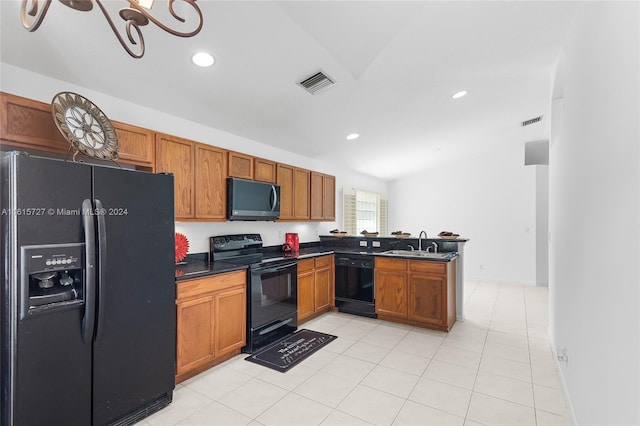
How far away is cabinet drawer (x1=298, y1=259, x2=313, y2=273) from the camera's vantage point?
3854 mm

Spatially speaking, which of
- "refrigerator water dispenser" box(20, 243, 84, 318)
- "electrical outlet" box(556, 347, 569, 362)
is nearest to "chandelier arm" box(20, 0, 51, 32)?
"refrigerator water dispenser" box(20, 243, 84, 318)

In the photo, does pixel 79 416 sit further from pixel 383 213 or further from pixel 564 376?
pixel 383 213

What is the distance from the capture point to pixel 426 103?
12.5 ft

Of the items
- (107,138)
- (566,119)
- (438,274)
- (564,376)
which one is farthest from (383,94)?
(564,376)

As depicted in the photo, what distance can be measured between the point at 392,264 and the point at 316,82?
2.40 m

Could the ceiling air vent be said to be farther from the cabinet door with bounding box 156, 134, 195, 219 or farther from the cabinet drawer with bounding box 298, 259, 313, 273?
the cabinet drawer with bounding box 298, 259, 313, 273

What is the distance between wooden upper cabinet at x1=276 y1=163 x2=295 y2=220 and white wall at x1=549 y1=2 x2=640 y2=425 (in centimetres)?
298

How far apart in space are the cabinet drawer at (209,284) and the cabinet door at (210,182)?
663 mm

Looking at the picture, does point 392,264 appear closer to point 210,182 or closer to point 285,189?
point 285,189

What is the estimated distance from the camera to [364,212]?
687cm

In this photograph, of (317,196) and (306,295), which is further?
(317,196)

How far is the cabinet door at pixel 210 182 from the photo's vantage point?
3.03 metres

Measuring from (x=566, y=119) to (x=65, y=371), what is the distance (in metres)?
3.85

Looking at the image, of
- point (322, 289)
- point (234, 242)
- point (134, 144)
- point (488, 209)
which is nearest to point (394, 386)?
point (322, 289)
